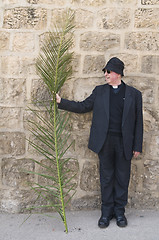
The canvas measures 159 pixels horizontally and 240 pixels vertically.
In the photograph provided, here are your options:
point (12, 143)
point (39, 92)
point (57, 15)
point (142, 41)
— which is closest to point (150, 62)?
point (142, 41)

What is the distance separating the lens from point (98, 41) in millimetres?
3238

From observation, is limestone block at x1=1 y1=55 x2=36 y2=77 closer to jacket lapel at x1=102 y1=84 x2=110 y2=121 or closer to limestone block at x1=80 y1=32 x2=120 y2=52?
limestone block at x1=80 y1=32 x2=120 y2=52

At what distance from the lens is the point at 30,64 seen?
324 cm

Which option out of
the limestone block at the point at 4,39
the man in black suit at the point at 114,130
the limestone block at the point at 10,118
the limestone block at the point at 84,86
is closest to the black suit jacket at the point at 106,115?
the man in black suit at the point at 114,130

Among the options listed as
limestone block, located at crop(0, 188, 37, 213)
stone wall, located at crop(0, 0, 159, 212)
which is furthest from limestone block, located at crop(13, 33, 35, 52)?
limestone block, located at crop(0, 188, 37, 213)

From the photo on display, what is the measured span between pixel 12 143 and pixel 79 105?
3.01 ft

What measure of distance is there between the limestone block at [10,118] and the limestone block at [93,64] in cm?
91

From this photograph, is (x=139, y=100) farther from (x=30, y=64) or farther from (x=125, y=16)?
(x=30, y=64)

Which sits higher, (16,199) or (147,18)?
(147,18)

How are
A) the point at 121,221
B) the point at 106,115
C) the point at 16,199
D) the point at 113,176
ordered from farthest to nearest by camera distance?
the point at 16,199
the point at 113,176
the point at 121,221
the point at 106,115

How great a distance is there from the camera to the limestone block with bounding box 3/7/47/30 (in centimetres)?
320

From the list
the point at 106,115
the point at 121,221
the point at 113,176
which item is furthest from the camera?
the point at 113,176

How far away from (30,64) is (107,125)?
3.68 ft

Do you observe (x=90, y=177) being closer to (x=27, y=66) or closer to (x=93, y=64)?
(x=93, y=64)
